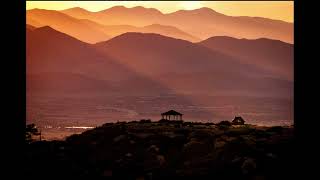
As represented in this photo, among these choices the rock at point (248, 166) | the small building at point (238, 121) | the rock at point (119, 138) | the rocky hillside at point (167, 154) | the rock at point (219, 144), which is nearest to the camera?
the rocky hillside at point (167, 154)

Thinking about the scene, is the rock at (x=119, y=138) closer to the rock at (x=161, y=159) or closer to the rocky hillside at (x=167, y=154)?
the rocky hillside at (x=167, y=154)

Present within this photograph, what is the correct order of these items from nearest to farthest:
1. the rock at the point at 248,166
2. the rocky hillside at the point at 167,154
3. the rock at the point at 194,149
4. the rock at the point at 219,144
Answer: the rocky hillside at the point at 167,154, the rock at the point at 248,166, the rock at the point at 219,144, the rock at the point at 194,149

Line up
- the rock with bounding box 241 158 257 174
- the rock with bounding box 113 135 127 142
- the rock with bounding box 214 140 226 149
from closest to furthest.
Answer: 1. the rock with bounding box 241 158 257 174
2. the rock with bounding box 214 140 226 149
3. the rock with bounding box 113 135 127 142

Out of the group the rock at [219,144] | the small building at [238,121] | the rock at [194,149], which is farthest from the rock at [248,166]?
the small building at [238,121]

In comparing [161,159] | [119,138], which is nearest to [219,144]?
[161,159]

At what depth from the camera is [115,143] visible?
62.4 metres

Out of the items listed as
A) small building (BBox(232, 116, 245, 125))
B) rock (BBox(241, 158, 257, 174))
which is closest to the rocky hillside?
rock (BBox(241, 158, 257, 174))

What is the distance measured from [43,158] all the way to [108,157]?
9416mm

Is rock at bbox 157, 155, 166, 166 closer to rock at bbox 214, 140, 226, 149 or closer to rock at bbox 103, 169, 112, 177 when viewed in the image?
rock at bbox 214, 140, 226, 149
